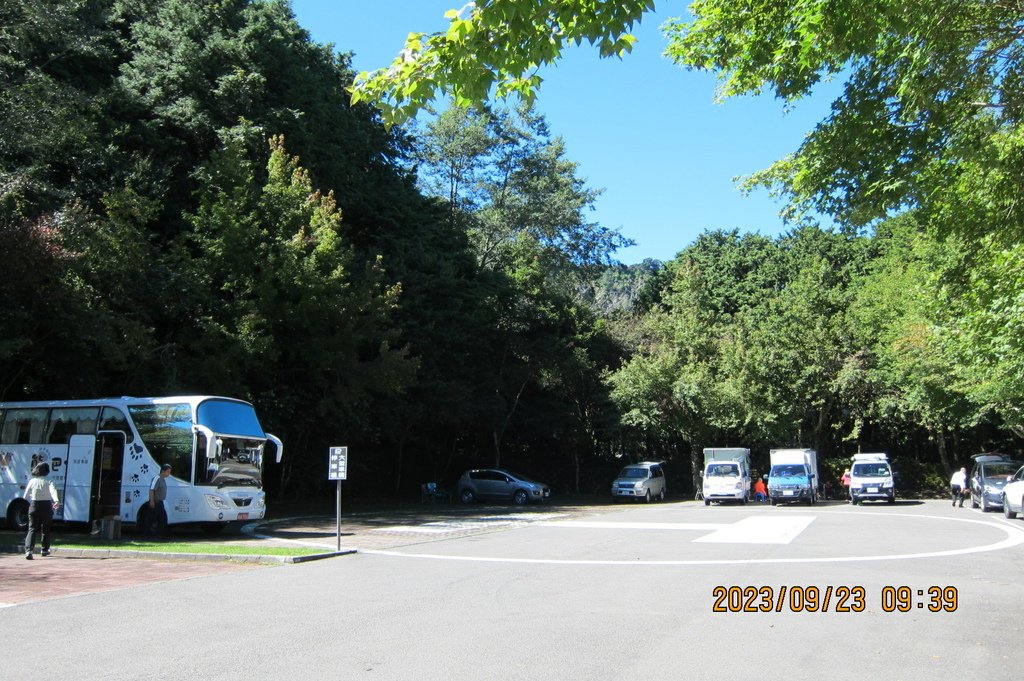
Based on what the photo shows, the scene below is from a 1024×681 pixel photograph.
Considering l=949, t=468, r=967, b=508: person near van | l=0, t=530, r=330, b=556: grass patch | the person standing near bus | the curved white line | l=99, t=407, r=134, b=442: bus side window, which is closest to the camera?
the curved white line

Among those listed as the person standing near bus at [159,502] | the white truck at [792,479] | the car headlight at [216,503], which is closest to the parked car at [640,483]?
the white truck at [792,479]

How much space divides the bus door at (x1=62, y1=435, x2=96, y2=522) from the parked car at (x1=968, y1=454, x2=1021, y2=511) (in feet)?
90.3

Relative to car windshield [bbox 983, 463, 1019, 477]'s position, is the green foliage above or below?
above

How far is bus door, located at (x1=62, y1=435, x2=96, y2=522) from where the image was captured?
62.1 feet

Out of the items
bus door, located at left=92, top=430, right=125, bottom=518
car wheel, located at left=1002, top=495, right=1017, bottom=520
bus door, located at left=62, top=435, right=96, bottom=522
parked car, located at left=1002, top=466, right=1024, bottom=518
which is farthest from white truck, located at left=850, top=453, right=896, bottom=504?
bus door, located at left=62, top=435, right=96, bottom=522

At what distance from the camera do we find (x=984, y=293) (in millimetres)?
16156

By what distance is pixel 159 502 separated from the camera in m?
18.1

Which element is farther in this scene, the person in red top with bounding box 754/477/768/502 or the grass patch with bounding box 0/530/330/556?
the person in red top with bounding box 754/477/768/502

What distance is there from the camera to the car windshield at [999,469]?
28.1 metres

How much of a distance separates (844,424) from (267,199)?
32.5 meters

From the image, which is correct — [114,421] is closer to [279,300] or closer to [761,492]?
[279,300]

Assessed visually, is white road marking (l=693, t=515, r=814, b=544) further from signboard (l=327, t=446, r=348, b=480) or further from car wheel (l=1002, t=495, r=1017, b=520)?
signboard (l=327, t=446, r=348, b=480)

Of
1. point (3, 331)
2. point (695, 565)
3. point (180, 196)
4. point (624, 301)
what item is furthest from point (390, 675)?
point (624, 301)

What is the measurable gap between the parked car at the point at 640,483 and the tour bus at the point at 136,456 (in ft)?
71.7
